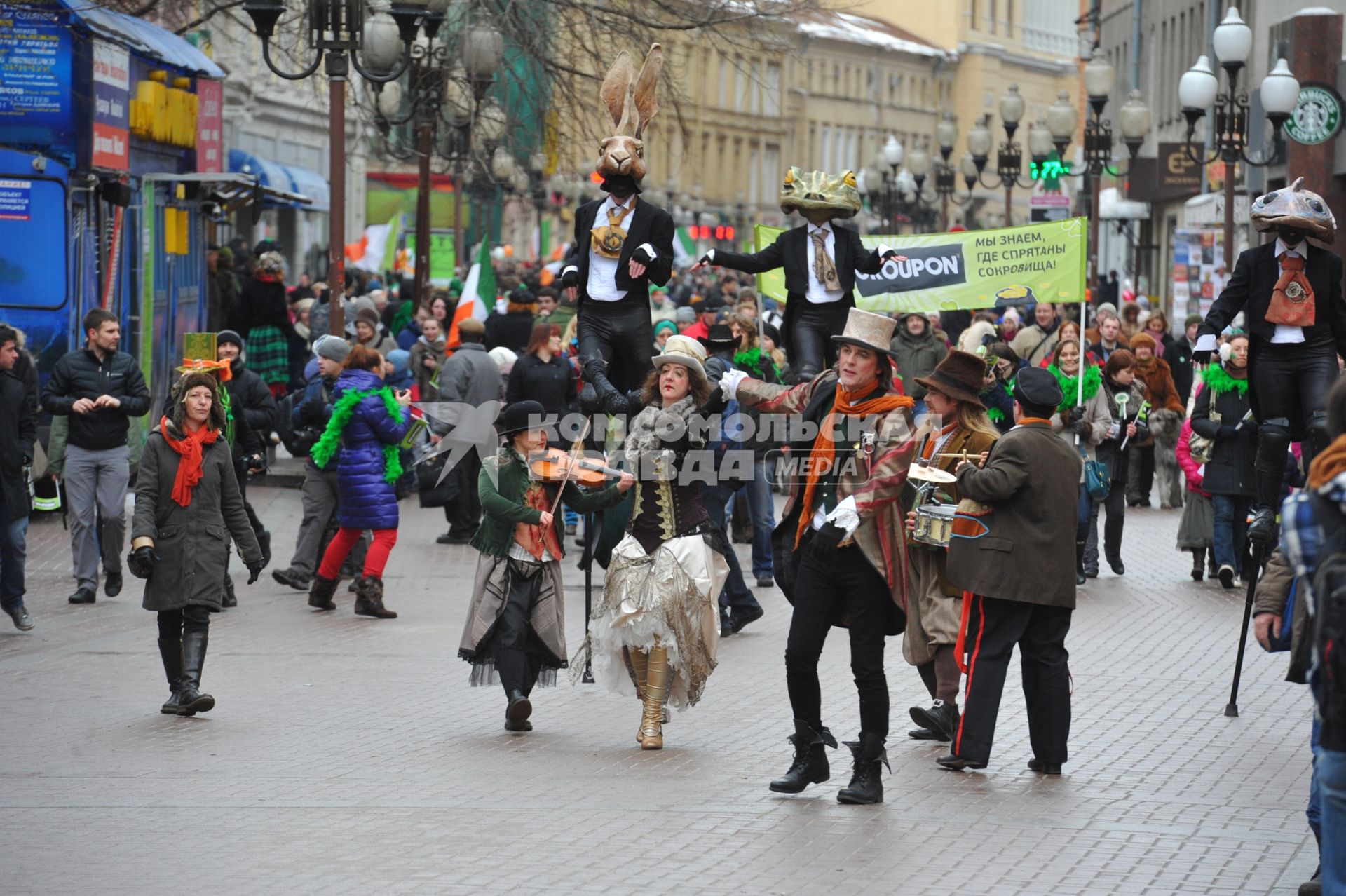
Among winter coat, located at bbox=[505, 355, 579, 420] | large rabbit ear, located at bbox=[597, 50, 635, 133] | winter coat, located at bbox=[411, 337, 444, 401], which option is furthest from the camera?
winter coat, located at bbox=[411, 337, 444, 401]

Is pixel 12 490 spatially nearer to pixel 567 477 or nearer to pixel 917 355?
pixel 567 477

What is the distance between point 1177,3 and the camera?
48062mm

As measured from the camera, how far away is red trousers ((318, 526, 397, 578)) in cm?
1427

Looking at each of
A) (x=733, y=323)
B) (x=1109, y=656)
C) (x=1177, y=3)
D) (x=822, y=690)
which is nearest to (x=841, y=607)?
(x=822, y=690)

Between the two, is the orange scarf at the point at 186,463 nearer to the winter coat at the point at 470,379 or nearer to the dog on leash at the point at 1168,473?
the winter coat at the point at 470,379

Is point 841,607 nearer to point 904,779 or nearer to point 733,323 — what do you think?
point 904,779

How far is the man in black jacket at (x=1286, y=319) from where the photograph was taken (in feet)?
35.3

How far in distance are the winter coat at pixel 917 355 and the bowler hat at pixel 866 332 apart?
1048cm

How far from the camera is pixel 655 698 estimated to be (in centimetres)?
993

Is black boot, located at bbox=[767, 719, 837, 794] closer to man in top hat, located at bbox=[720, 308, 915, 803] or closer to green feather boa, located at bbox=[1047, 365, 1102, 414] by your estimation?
man in top hat, located at bbox=[720, 308, 915, 803]

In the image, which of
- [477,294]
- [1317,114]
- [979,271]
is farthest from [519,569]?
[1317,114]

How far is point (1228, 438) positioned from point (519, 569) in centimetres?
746

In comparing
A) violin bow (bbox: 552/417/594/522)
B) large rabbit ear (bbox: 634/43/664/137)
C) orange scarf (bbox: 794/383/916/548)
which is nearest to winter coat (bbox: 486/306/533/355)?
large rabbit ear (bbox: 634/43/664/137)

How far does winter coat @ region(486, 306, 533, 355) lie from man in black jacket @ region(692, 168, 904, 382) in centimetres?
884
